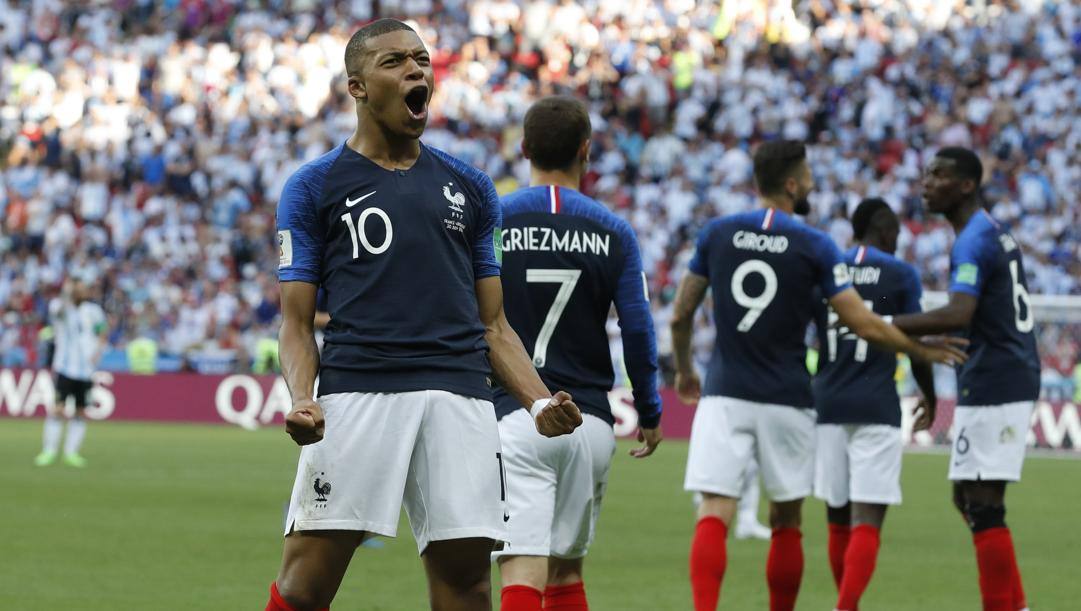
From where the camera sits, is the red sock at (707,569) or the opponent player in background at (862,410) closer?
the red sock at (707,569)

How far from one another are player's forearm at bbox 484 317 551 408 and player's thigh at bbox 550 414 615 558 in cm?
120

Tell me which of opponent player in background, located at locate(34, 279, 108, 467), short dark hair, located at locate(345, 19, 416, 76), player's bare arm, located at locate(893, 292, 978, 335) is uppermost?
opponent player in background, located at locate(34, 279, 108, 467)

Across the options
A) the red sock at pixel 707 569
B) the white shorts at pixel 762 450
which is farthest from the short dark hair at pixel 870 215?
the red sock at pixel 707 569

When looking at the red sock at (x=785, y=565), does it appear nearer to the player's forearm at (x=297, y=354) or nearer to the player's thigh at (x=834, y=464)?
the player's thigh at (x=834, y=464)

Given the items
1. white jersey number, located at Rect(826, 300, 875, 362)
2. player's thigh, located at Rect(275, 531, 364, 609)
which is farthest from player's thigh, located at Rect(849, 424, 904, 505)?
player's thigh, located at Rect(275, 531, 364, 609)

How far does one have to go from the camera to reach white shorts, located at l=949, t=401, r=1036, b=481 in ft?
26.9

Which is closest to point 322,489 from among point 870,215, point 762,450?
point 762,450

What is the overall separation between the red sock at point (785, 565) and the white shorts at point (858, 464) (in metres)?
1.00

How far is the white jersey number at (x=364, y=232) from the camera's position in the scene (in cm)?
490

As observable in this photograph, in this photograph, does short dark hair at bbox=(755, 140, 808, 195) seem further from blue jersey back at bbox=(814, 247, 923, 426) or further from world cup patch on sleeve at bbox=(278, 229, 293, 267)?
world cup patch on sleeve at bbox=(278, 229, 293, 267)

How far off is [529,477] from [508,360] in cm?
121

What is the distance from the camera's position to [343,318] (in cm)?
494

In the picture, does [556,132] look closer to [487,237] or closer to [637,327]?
[637,327]

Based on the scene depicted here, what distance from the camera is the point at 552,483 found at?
634cm
